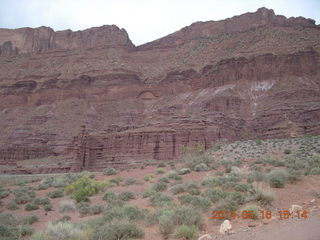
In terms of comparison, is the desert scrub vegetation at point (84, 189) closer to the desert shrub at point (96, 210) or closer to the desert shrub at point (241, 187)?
the desert shrub at point (96, 210)

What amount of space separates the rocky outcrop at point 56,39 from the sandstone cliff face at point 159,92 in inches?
19.9

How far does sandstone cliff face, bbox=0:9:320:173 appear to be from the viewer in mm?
48656

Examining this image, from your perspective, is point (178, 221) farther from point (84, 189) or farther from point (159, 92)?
point (159, 92)

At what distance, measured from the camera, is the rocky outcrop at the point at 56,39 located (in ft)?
323

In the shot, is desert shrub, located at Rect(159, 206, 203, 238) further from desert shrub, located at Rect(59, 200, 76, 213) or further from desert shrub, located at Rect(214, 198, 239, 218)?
desert shrub, located at Rect(59, 200, 76, 213)

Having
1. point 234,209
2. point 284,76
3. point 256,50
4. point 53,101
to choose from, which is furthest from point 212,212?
point 53,101

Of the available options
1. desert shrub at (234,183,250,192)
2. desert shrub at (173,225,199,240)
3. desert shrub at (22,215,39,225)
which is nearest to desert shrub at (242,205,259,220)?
desert shrub at (173,225,199,240)

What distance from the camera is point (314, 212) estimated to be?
8.14 m

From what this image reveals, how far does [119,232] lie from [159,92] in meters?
68.8

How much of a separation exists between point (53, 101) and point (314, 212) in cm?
7713

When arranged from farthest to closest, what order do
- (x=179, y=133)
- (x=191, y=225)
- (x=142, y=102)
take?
(x=142, y=102), (x=179, y=133), (x=191, y=225)

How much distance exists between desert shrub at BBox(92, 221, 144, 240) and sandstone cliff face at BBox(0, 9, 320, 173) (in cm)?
3752

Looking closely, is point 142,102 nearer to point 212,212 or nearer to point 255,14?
point 255,14

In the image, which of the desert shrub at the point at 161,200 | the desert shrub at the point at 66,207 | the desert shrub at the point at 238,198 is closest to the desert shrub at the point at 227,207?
the desert shrub at the point at 238,198
